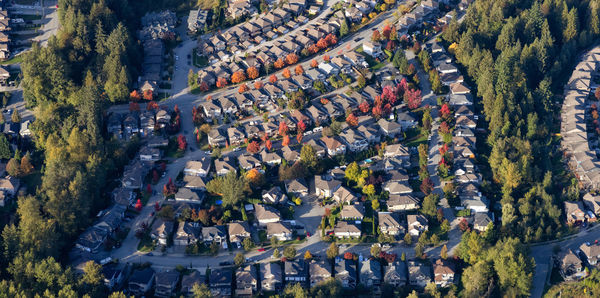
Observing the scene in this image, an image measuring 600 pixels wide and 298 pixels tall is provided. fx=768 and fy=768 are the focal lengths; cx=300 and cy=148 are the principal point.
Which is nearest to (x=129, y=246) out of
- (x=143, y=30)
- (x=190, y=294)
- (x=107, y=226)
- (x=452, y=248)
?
(x=107, y=226)

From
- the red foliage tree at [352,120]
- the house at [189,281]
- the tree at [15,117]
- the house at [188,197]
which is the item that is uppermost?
the tree at [15,117]

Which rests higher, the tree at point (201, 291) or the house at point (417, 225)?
the house at point (417, 225)

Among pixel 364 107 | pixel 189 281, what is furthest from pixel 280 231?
pixel 364 107

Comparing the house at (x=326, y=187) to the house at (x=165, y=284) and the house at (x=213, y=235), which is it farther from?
the house at (x=165, y=284)

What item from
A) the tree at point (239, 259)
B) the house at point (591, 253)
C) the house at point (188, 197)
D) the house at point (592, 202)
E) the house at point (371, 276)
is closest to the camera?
the house at point (371, 276)

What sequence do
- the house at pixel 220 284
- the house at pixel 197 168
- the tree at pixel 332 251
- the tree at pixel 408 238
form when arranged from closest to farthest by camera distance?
the house at pixel 220 284
the tree at pixel 332 251
the tree at pixel 408 238
the house at pixel 197 168

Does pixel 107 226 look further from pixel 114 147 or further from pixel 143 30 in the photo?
pixel 143 30

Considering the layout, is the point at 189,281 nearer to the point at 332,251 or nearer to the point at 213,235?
the point at 213,235

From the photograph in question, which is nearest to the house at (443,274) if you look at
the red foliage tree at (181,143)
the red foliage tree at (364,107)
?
the red foliage tree at (364,107)
